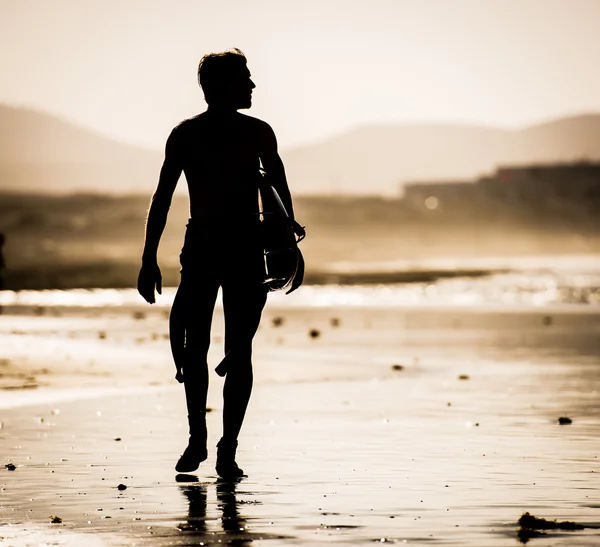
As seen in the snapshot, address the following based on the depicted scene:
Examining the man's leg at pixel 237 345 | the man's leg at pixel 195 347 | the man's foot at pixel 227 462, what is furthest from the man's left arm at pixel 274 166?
the man's foot at pixel 227 462

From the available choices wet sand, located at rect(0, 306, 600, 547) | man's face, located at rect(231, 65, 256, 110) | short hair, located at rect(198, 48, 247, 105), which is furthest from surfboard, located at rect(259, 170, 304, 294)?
wet sand, located at rect(0, 306, 600, 547)

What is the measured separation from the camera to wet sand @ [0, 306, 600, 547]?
25.2ft

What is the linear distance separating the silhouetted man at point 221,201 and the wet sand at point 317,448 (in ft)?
2.74

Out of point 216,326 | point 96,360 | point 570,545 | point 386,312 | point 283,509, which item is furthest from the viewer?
point 386,312

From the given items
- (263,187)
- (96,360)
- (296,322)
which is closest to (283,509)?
(263,187)

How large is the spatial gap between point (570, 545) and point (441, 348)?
13910mm

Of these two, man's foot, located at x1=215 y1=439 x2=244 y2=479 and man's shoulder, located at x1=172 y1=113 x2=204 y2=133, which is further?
man's shoulder, located at x1=172 y1=113 x2=204 y2=133

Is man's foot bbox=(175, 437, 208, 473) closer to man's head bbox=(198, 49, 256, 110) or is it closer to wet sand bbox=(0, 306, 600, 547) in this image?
wet sand bbox=(0, 306, 600, 547)

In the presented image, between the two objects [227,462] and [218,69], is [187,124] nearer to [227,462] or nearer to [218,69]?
[218,69]

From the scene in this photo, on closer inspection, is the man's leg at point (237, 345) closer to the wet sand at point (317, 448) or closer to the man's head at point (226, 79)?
the wet sand at point (317, 448)

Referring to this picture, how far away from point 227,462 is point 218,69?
214 centimetres

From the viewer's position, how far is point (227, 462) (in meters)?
9.23

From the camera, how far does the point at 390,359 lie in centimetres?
1917

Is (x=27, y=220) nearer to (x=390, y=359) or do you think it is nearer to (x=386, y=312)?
(x=386, y=312)
